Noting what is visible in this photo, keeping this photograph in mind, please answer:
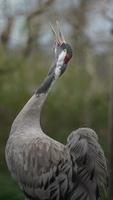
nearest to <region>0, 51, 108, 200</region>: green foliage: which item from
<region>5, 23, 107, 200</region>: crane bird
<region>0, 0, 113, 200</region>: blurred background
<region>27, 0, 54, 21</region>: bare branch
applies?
<region>0, 0, 113, 200</region>: blurred background

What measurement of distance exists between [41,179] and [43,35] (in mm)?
10543

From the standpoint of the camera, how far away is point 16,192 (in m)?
11.1

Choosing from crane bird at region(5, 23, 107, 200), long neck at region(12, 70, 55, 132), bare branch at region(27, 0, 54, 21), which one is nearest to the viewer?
crane bird at region(5, 23, 107, 200)

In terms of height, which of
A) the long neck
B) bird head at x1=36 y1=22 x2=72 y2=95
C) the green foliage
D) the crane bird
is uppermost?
bird head at x1=36 y1=22 x2=72 y2=95

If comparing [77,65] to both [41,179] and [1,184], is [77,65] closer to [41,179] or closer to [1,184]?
[1,184]

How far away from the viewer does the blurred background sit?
15.9m

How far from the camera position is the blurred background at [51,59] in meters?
15.9

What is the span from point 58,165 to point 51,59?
9738 millimetres

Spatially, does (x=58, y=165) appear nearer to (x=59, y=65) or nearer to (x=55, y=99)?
(x=59, y=65)

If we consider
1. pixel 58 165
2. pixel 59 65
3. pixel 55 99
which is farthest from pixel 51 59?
pixel 58 165

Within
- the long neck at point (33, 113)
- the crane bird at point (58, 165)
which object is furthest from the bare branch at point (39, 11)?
the crane bird at point (58, 165)

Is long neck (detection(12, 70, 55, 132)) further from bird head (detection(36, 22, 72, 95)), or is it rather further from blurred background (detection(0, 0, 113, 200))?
blurred background (detection(0, 0, 113, 200))

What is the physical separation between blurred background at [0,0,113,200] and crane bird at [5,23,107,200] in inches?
256

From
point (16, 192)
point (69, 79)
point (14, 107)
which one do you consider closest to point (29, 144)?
point (16, 192)
